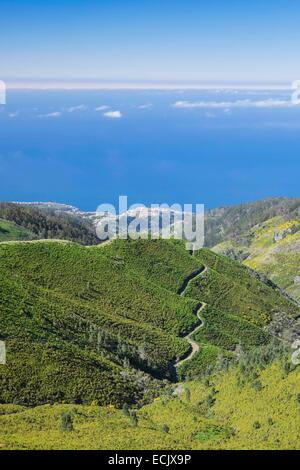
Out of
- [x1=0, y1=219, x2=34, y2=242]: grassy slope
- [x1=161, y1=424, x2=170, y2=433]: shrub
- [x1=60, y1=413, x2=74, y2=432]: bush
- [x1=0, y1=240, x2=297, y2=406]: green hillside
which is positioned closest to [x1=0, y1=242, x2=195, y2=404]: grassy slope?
[x1=0, y1=240, x2=297, y2=406]: green hillside

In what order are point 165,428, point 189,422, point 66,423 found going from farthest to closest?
point 189,422 < point 165,428 < point 66,423

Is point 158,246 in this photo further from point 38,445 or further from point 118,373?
point 38,445

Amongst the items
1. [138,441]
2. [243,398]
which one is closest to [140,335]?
[243,398]

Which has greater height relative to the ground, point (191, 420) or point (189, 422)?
point (189, 422)

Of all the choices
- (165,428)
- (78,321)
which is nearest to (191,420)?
(165,428)

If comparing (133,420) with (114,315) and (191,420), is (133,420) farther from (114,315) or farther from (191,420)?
(114,315)

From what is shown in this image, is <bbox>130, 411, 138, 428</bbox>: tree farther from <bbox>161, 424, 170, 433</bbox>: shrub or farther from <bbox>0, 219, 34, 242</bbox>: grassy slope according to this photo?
<bbox>0, 219, 34, 242</bbox>: grassy slope
